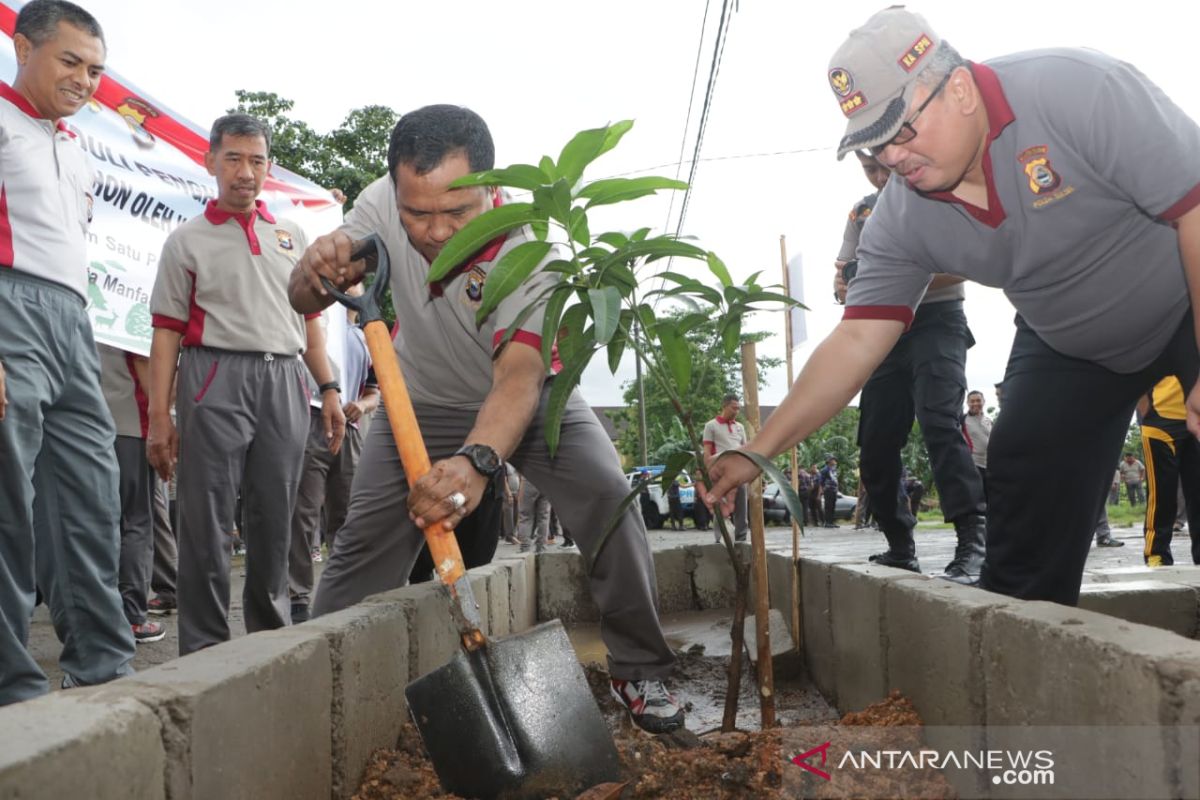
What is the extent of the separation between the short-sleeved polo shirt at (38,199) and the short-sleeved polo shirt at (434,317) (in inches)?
31.3

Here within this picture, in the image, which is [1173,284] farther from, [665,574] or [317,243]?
[665,574]

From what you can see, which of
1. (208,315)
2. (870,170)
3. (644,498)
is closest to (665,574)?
(870,170)

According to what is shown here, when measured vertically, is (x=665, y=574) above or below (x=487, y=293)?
below

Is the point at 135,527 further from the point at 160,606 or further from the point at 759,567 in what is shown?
the point at 759,567

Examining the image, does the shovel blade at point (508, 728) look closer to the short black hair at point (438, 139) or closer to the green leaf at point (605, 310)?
the green leaf at point (605, 310)

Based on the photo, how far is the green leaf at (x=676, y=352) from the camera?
242 centimetres

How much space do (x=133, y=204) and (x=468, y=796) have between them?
13.7ft

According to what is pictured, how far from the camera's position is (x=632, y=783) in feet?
7.32

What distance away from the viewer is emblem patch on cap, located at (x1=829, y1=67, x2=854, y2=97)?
207cm

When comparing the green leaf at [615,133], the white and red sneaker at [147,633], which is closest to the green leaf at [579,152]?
the green leaf at [615,133]

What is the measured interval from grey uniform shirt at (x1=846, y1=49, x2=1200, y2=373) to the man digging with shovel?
3.03 ft

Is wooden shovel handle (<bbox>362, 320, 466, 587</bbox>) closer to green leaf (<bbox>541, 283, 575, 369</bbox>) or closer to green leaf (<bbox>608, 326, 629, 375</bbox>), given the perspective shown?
green leaf (<bbox>541, 283, 575, 369</bbox>)

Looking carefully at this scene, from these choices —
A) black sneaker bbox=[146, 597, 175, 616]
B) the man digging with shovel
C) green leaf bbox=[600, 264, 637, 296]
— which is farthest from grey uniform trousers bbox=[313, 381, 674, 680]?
black sneaker bbox=[146, 597, 175, 616]

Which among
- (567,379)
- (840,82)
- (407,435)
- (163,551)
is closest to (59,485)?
(407,435)
